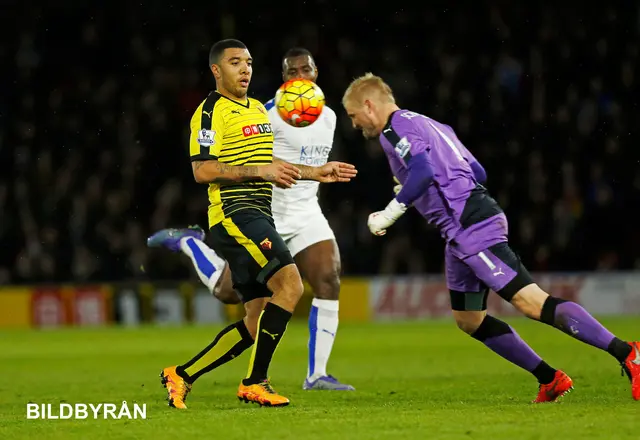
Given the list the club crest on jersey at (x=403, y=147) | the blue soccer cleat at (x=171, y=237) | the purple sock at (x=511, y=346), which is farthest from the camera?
the blue soccer cleat at (x=171, y=237)

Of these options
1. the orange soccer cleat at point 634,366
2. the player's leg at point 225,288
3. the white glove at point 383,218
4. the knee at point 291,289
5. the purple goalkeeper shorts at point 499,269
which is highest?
the white glove at point 383,218

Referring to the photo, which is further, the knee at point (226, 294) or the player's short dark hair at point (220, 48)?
the knee at point (226, 294)

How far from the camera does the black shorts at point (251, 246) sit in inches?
277

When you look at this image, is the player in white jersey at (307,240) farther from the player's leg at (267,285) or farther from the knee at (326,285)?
the player's leg at (267,285)

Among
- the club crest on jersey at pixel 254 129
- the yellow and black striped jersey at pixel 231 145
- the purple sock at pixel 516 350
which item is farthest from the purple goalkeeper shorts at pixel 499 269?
the club crest on jersey at pixel 254 129

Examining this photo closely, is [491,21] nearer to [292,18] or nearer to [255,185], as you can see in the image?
[292,18]

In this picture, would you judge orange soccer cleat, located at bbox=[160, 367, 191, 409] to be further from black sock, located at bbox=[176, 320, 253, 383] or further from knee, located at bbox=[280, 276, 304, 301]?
knee, located at bbox=[280, 276, 304, 301]

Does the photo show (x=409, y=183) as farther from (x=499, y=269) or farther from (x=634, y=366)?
(x=634, y=366)

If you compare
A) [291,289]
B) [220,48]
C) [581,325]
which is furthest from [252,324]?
[581,325]

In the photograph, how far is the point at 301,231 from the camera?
8812mm

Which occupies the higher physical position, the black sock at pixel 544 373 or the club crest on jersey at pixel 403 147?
the club crest on jersey at pixel 403 147

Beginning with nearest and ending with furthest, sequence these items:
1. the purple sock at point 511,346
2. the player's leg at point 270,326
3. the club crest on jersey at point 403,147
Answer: the club crest on jersey at point 403,147, the player's leg at point 270,326, the purple sock at point 511,346

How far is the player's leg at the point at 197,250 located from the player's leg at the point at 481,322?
2.20 metres

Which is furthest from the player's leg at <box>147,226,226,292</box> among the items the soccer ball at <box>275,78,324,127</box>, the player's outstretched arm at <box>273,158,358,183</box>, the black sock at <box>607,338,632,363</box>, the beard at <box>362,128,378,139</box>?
the black sock at <box>607,338,632,363</box>
